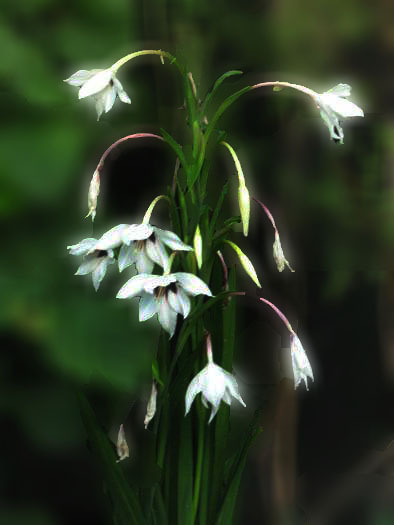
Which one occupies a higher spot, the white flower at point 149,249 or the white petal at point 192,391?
the white flower at point 149,249

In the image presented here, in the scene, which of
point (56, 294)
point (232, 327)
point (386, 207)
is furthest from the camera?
point (386, 207)

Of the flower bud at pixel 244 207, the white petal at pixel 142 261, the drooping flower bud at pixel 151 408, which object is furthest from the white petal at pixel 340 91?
the drooping flower bud at pixel 151 408

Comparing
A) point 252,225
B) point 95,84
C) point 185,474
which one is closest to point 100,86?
point 95,84

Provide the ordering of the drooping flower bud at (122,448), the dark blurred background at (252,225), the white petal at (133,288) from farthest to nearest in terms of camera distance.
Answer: the dark blurred background at (252,225), the drooping flower bud at (122,448), the white petal at (133,288)

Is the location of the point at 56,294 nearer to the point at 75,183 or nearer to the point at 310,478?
the point at 75,183

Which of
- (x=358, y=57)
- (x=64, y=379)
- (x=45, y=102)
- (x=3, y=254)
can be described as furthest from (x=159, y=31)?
(x=64, y=379)

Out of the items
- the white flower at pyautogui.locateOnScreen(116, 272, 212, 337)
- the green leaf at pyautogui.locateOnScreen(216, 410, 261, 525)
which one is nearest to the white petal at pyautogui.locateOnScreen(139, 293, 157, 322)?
the white flower at pyautogui.locateOnScreen(116, 272, 212, 337)

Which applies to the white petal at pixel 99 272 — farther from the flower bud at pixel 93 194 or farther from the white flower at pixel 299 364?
the white flower at pixel 299 364
